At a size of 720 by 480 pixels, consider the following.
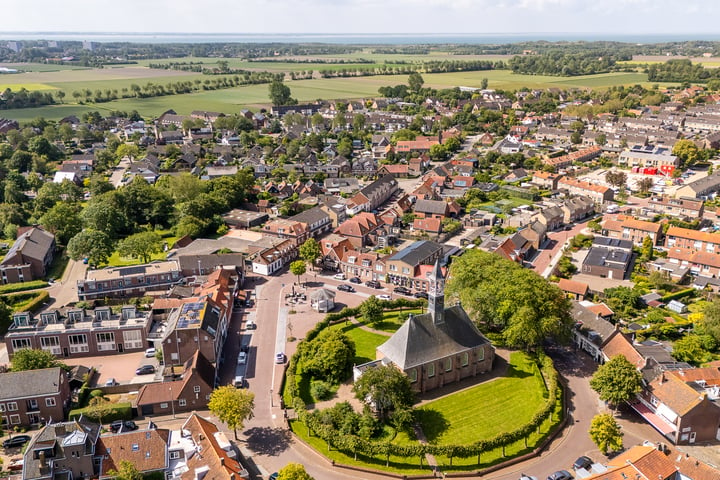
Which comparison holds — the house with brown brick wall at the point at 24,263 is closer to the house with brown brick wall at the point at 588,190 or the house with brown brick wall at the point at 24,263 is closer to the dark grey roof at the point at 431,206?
the dark grey roof at the point at 431,206

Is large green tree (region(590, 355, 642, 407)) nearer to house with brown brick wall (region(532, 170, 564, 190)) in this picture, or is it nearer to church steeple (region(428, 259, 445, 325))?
church steeple (region(428, 259, 445, 325))

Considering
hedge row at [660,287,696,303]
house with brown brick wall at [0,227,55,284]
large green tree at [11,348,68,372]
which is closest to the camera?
large green tree at [11,348,68,372]

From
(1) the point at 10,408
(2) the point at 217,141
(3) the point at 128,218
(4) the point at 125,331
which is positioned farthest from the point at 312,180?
(1) the point at 10,408

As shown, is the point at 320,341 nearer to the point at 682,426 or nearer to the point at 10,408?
the point at 10,408

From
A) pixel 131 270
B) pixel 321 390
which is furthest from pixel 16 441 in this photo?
pixel 131 270

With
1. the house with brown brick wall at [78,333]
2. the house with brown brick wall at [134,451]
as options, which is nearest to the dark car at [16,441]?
the house with brown brick wall at [134,451]

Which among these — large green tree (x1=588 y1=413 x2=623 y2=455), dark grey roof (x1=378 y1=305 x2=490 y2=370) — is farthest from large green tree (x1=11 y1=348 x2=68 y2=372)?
large green tree (x1=588 y1=413 x2=623 y2=455)

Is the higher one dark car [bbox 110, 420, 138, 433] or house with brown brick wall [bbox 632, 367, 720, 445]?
house with brown brick wall [bbox 632, 367, 720, 445]

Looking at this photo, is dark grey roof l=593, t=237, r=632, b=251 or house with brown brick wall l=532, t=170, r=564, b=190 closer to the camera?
dark grey roof l=593, t=237, r=632, b=251
